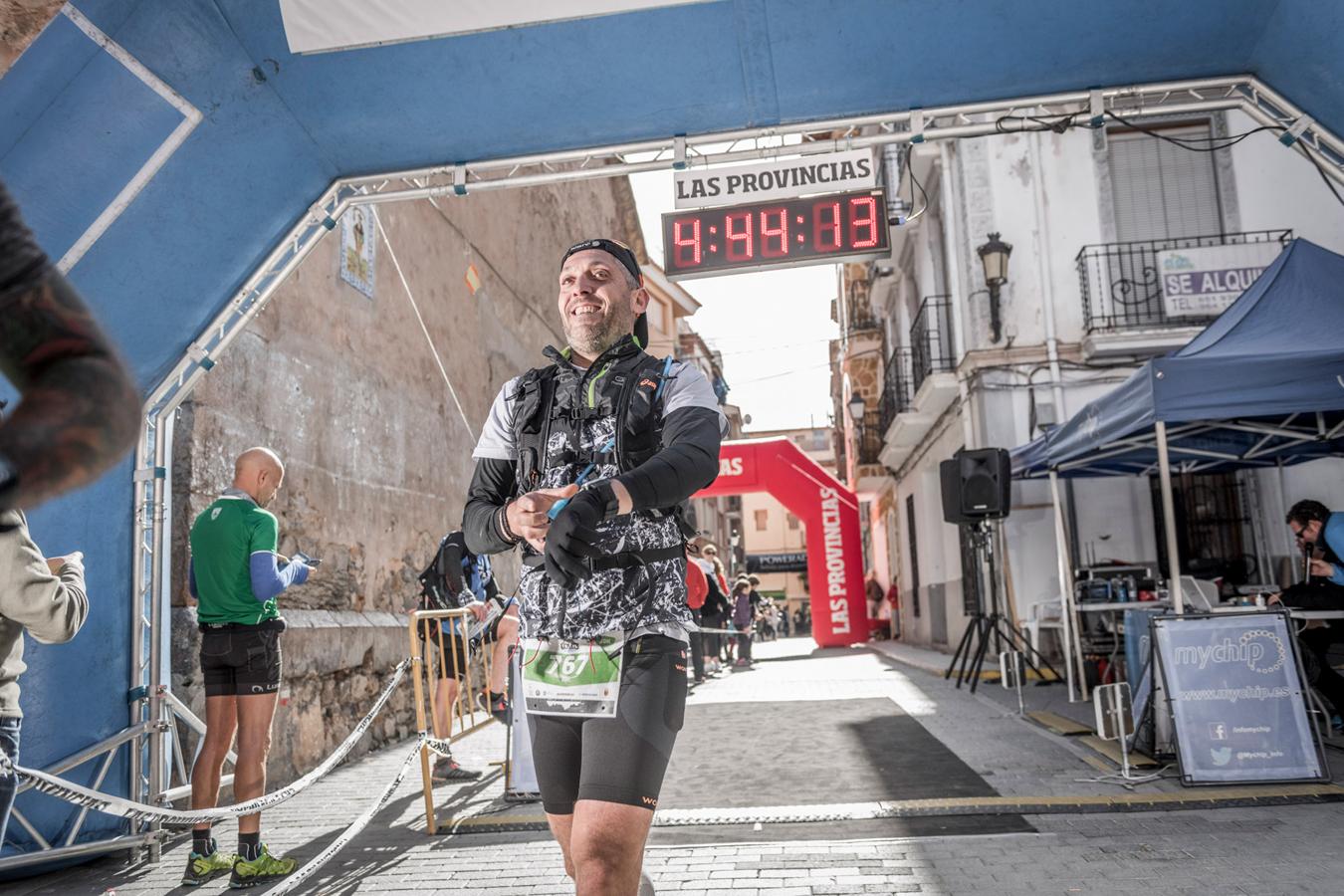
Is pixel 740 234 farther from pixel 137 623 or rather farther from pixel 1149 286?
pixel 1149 286

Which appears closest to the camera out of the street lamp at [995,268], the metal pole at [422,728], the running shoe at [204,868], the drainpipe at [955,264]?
the running shoe at [204,868]

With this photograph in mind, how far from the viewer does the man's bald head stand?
4805 millimetres

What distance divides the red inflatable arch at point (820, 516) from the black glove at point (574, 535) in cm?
1900

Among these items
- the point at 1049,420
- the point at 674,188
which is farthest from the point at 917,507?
the point at 674,188

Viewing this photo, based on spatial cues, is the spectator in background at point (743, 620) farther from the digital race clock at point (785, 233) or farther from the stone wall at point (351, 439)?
the digital race clock at point (785, 233)

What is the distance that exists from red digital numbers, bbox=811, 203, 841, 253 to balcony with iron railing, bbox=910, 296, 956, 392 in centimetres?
973

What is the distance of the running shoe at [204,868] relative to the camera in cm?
463

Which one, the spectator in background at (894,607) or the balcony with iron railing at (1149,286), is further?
the spectator in background at (894,607)

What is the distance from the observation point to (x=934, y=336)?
17.1 m

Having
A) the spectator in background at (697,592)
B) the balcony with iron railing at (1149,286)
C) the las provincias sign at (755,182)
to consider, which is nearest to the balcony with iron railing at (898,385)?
the balcony with iron railing at (1149,286)

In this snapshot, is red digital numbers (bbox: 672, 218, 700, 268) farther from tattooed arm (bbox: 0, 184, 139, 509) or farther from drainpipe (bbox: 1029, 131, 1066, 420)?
drainpipe (bbox: 1029, 131, 1066, 420)

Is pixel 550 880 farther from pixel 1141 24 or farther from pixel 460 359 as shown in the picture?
pixel 460 359

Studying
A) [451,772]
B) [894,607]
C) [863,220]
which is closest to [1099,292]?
[863,220]

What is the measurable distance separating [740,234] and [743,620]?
12229 mm
